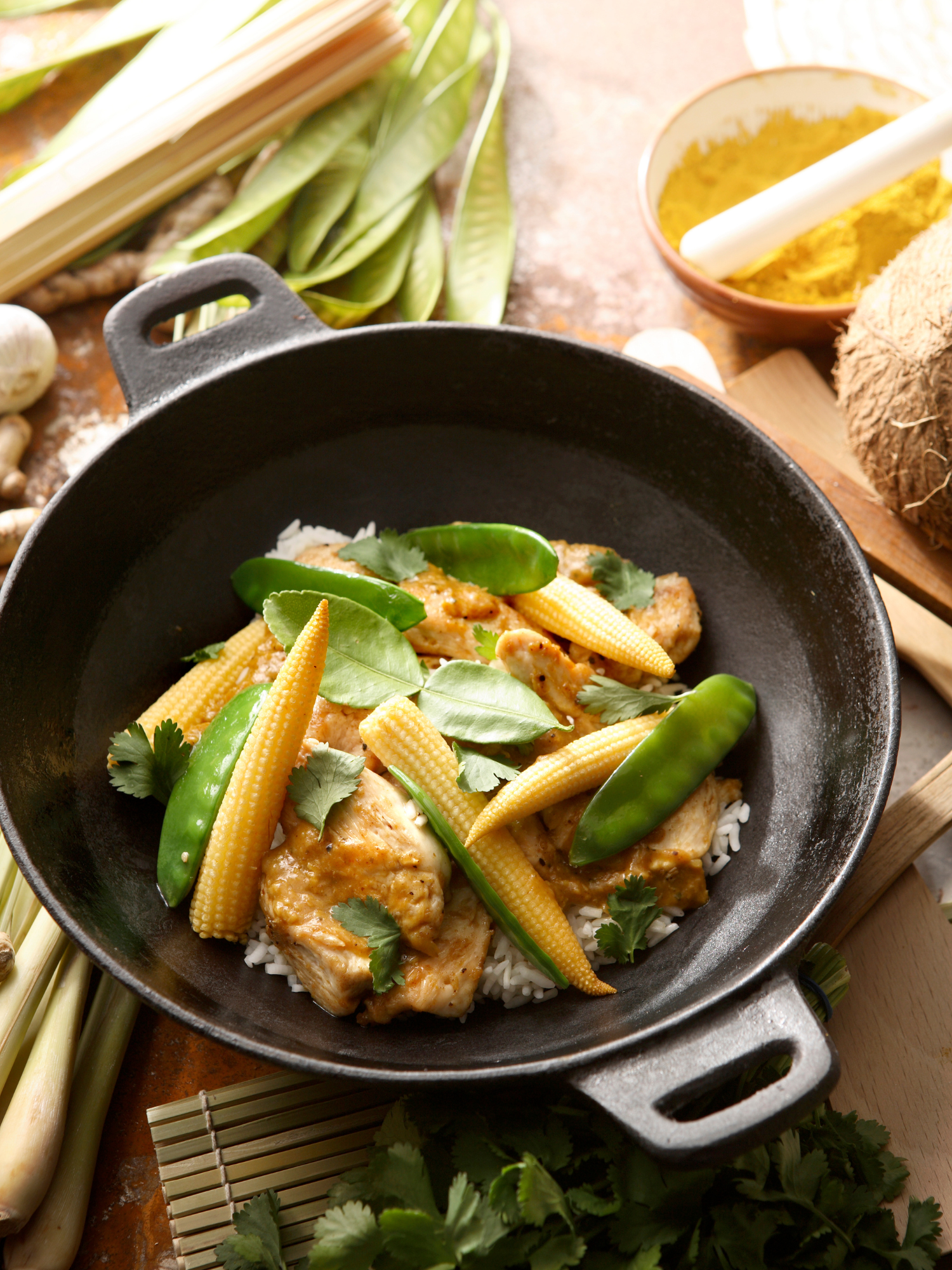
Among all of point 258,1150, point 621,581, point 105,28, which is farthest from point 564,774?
point 105,28

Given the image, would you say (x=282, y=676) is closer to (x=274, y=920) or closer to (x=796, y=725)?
(x=274, y=920)

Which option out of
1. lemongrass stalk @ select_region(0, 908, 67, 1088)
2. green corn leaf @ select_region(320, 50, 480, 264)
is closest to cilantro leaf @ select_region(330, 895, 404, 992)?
lemongrass stalk @ select_region(0, 908, 67, 1088)

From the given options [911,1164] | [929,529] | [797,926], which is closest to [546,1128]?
[797,926]

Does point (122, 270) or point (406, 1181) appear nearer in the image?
point (406, 1181)

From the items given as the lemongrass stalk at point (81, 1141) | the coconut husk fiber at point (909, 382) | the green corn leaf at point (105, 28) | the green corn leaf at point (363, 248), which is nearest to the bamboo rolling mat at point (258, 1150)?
the lemongrass stalk at point (81, 1141)

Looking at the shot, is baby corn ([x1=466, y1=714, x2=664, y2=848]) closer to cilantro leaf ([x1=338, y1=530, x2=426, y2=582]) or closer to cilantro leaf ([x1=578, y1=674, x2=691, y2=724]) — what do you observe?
cilantro leaf ([x1=578, y1=674, x2=691, y2=724])

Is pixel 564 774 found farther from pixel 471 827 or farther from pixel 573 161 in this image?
pixel 573 161

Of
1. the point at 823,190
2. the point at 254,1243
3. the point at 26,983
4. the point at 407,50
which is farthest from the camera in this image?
the point at 407,50

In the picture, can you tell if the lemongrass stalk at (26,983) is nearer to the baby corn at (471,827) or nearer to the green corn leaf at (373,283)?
the baby corn at (471,827)

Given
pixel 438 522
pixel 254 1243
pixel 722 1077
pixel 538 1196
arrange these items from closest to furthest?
1. pixel 722 1077
2. pixel 538 1196
3. pixel 254 1243
4. pixel 438 522
